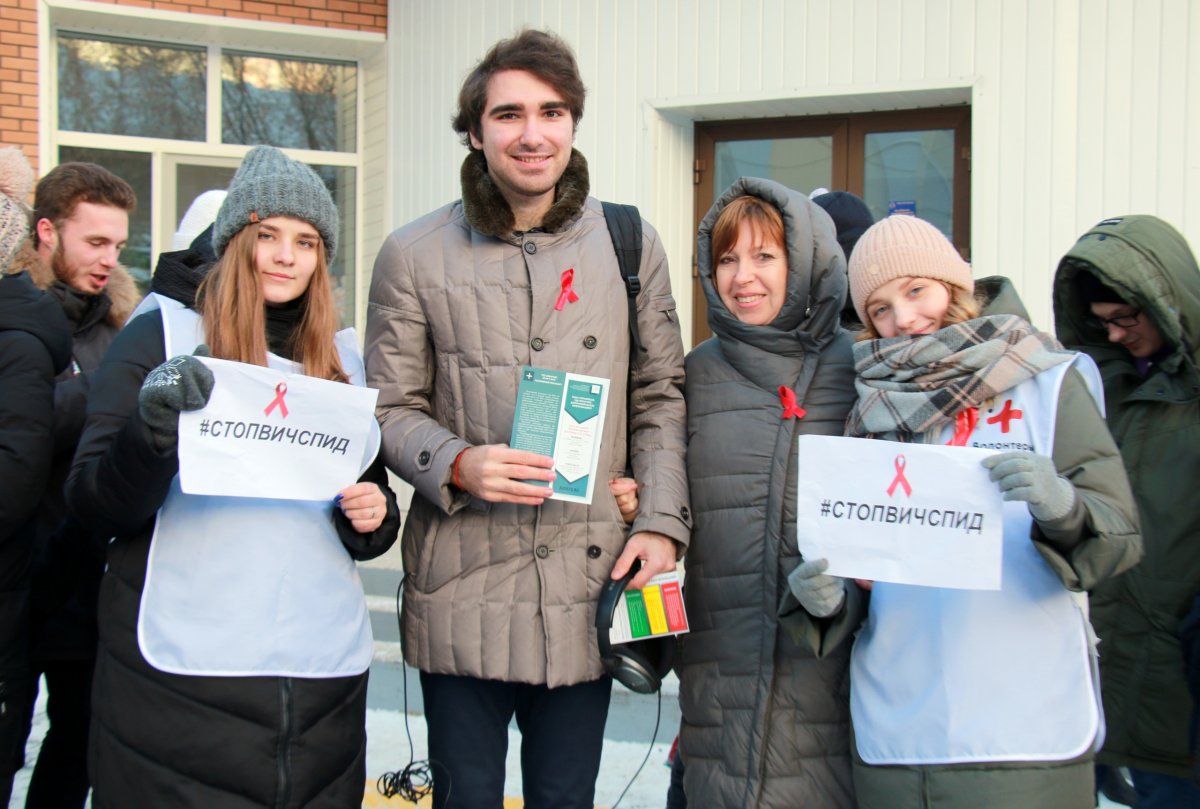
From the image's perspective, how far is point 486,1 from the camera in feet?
25.6

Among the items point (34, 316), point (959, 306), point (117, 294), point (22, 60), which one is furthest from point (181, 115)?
point (959, 306)

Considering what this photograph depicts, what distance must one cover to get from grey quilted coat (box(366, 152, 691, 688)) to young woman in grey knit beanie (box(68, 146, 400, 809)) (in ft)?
0.55

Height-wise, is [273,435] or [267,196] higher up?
[267,196]

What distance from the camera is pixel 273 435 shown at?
2338 millimetres

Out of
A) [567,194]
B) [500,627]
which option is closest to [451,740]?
[500,627]

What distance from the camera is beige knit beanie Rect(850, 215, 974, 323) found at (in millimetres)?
2400

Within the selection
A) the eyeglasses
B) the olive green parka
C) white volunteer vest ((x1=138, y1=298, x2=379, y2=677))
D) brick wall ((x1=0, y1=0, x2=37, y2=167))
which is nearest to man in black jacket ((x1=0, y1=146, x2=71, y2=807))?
white volunteer vest ((x1=138, y1=298, x2=379, y2=677))

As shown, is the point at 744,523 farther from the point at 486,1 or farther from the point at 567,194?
the point at 486,1

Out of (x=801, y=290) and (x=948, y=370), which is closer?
(x=948, y=370)

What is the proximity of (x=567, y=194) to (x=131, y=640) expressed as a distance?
137 cm

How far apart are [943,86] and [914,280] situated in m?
4.50

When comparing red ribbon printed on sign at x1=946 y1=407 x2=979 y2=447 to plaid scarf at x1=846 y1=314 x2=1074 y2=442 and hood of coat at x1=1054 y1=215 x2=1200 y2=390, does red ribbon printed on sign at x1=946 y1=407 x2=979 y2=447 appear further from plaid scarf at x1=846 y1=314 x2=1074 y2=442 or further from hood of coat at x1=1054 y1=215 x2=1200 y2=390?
hood of coat at x1=1054 y1=215 x2=1200 y2=390

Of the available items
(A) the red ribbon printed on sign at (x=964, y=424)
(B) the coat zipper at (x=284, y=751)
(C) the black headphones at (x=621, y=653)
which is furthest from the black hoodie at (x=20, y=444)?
(A) the red ribbon printed on sign at (x=964, y=424)

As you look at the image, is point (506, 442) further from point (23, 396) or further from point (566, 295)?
point (23, 396)
